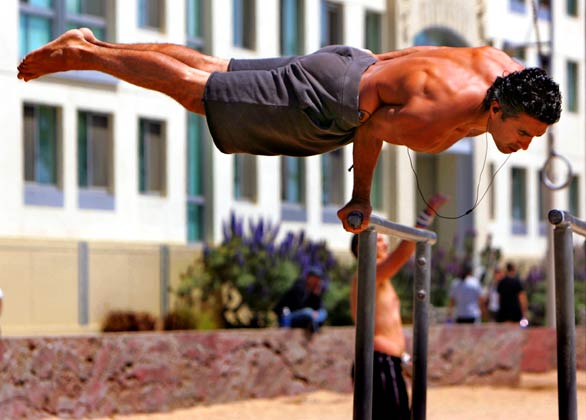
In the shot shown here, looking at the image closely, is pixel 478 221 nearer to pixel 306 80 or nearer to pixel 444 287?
pixel 444 287

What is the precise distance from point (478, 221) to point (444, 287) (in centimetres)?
760

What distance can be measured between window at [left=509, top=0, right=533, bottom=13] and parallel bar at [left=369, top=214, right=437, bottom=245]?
28820 mm

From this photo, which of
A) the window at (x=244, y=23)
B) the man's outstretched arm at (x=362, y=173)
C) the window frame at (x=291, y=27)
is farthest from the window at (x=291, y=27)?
the man's outstretched arm at (x=362, y=173)

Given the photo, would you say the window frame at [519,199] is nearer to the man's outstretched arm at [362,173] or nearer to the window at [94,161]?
the window at [94,161]

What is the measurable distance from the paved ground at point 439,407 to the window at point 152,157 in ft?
27.6

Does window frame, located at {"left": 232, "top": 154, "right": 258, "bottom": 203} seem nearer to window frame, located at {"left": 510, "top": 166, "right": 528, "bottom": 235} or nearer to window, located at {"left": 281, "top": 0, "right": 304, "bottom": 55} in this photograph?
window, located at {"left": 281, "top": 0, "right": 304, "bottom": 55}

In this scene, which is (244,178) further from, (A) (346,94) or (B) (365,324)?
(A) (346,94)

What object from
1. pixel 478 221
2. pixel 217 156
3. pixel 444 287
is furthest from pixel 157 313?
pixel 478 221

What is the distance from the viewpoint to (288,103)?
21.7 feet

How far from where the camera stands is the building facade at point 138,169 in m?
23.0

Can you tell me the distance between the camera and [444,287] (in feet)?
91.0

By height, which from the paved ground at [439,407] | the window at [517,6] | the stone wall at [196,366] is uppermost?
the window at [517,6]

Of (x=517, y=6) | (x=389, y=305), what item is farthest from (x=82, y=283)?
(x=517, y=6)

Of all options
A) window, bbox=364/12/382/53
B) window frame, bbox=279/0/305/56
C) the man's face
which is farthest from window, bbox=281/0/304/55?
the man's face
